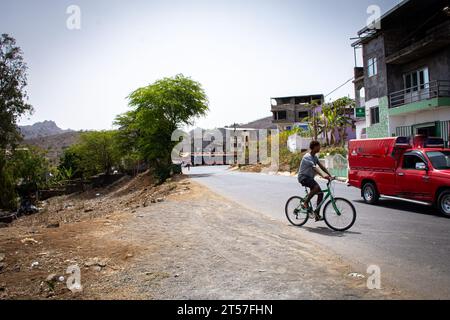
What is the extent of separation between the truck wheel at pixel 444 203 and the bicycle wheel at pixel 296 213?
4.00 m

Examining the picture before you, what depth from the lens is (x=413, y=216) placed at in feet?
29.6

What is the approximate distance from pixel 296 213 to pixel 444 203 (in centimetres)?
429

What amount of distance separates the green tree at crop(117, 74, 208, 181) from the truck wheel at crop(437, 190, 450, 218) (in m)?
23.4

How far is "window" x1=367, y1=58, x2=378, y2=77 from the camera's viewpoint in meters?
26.8

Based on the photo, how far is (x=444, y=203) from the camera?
8906mm

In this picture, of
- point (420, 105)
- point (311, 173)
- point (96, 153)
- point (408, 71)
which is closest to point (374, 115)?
point (408, 71)

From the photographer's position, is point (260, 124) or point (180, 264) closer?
point (180, 264)

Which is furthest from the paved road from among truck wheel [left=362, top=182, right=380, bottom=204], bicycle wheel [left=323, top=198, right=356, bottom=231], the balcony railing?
the balcony railing

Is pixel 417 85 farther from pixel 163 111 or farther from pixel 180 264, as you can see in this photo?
pixel 180 264

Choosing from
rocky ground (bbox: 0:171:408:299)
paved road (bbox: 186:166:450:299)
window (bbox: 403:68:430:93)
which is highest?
window (bbox: 403:68:430:93)

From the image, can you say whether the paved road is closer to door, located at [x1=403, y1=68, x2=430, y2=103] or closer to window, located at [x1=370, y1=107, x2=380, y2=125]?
door, located at [x1=403, y1=68, x2=430, y2=103]

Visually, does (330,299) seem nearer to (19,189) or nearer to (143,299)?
(143,299)
